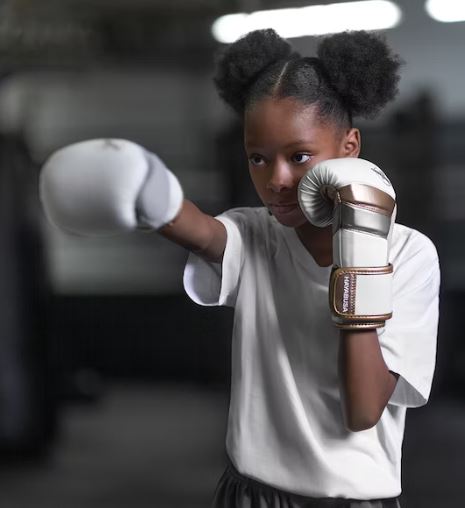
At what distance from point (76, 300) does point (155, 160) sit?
2.98ft

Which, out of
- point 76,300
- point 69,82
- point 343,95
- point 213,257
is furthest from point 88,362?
point 343,95

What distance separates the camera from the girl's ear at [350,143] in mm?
774

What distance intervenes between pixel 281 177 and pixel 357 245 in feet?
0.35

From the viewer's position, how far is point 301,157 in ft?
2.45

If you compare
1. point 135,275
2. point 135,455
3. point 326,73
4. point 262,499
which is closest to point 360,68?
point 326,73

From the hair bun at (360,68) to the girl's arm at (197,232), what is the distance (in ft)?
0.59

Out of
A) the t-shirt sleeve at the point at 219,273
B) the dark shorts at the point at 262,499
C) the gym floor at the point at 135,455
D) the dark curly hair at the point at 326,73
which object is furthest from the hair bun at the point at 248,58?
the gym floor at the point at 135,455

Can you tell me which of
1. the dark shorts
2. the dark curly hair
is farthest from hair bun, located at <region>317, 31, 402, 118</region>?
the dark shorts

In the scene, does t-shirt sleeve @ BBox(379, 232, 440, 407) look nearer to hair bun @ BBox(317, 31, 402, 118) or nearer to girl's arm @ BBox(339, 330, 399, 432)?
girl's arm @ BBox(339, 330, 399, 432)

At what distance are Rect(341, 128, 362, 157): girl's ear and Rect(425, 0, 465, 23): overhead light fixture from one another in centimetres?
46

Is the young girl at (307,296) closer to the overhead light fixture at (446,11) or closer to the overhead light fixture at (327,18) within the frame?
the overhead light fixture at (327,18)

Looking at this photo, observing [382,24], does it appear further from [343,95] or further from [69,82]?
[69,82]

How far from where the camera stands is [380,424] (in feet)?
2.60

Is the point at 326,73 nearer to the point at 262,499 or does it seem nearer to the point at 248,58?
the point at 248,58
